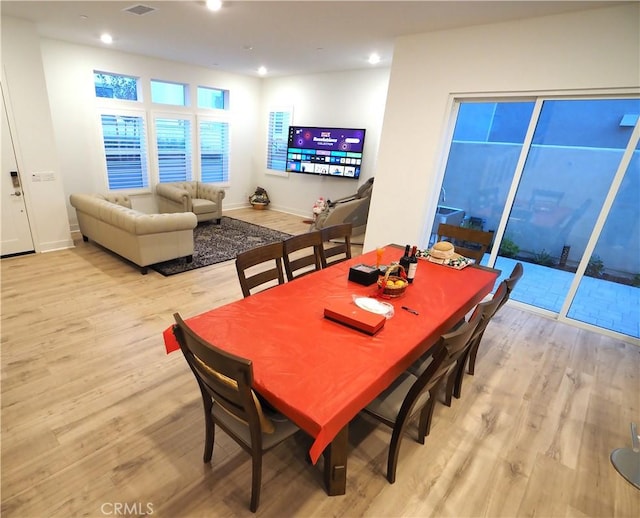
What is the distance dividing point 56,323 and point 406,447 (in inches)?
117

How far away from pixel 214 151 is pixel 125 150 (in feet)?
5.80

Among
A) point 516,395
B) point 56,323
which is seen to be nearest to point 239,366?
point 516,395

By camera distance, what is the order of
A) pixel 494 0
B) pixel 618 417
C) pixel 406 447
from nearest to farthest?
pixel 406 447 → pixel 618 417 → pixel 494 0

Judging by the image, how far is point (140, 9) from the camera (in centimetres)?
338

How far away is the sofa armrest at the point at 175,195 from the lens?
556cm

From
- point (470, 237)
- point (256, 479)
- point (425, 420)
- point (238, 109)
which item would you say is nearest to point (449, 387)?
point (425, 420)

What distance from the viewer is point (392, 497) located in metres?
1.59

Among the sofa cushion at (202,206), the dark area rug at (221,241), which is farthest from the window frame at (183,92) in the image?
the dark area rug at (221,241)

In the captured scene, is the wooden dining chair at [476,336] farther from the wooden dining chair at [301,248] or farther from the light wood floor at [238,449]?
the wooden dining chair at [301,248]

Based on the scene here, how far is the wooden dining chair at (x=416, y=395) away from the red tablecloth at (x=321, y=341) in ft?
0.42

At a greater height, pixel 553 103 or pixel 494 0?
pixel 494 0

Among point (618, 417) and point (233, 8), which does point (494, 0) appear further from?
point (618, 417)

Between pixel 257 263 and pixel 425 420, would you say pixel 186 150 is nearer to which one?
pixel 257 263

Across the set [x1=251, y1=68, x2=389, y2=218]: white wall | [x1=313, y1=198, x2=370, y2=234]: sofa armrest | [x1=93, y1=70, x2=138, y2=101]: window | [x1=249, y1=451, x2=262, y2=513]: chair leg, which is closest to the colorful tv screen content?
[x1=251, y1=68, x2=389, y2=218]: white wall
